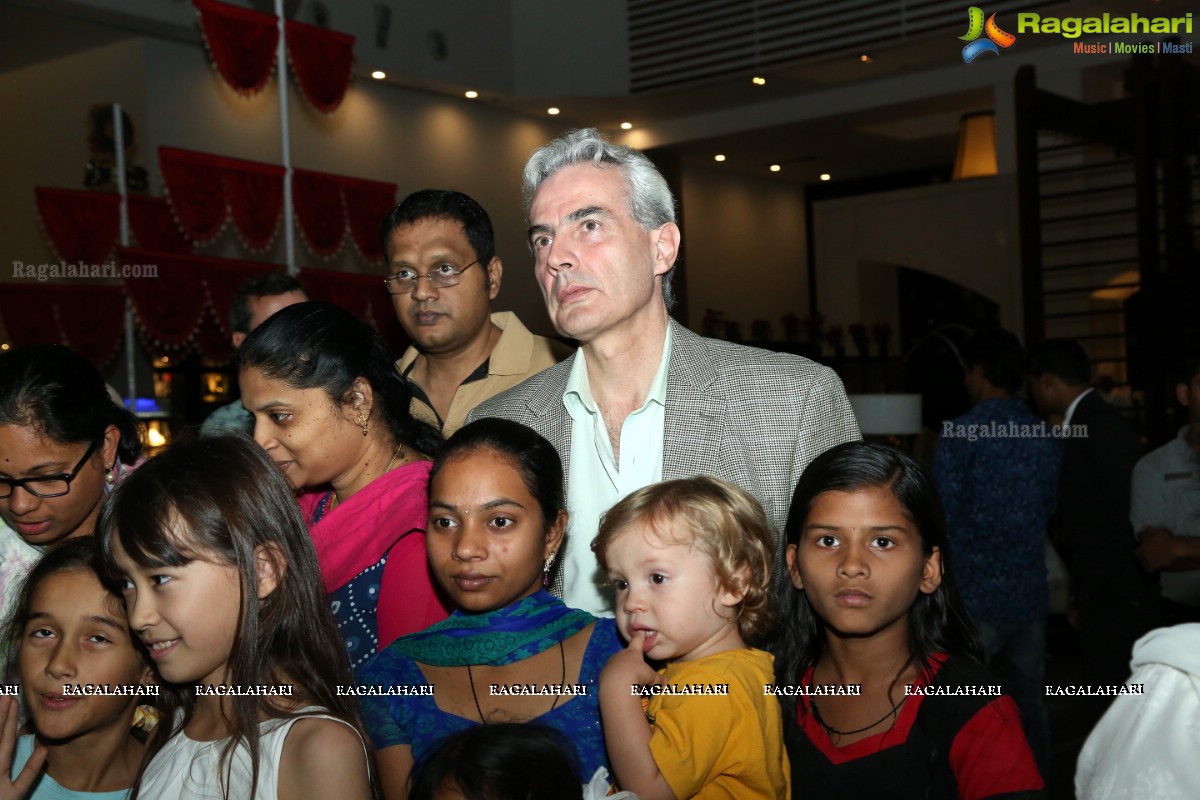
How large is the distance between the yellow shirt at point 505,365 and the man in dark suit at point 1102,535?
92.1 inches

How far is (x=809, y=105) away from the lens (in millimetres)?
11359

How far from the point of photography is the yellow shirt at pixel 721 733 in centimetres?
166

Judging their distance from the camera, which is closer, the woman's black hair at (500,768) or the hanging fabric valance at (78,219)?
the woman's black hair at (500,768)

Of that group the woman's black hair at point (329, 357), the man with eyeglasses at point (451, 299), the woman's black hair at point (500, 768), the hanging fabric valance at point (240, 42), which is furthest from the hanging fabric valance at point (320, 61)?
the woman's black hair at point (500, 768)

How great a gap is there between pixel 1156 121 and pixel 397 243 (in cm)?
613

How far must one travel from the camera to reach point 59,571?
6.16 ft

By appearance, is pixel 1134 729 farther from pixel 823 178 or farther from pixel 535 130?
pixel 823 178

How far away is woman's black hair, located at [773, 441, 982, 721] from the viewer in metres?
1.91

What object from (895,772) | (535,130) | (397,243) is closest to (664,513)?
Answer: (895,772)

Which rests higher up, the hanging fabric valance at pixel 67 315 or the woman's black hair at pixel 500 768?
the hanging fabric valance at pixel 67 315

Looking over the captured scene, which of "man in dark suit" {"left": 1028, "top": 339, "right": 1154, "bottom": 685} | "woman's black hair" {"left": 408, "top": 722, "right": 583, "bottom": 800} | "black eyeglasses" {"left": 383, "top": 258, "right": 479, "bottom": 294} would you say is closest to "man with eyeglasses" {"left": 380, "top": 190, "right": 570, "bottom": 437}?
"black eyeglasses" {"left": 383, "top": 258, "right": 479, "bottom": 294}

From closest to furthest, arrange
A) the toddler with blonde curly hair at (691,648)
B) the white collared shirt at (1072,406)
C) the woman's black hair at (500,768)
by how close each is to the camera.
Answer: the woman's black hair at (500,768) < the toddler with blonde curly hair at (691,648) < the white collared shirt at (1072,406)

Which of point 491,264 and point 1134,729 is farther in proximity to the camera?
point 491,264

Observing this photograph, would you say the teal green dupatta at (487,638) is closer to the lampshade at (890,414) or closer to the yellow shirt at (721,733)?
the yellow shirt at (721,733)
